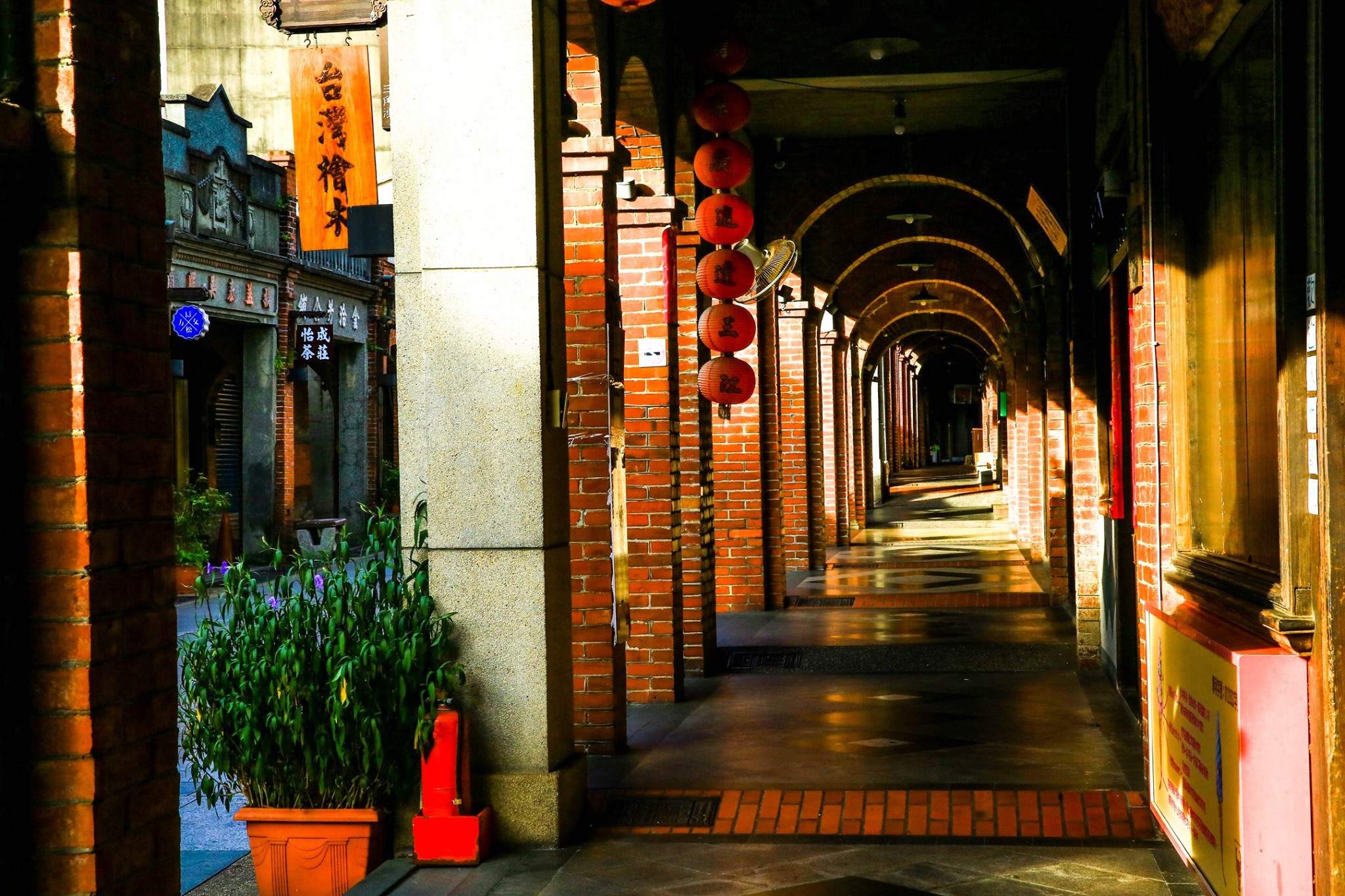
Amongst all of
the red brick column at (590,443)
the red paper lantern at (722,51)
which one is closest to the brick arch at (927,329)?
the red paper lantern at (722,51)

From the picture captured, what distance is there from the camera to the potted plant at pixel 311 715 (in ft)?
14.8

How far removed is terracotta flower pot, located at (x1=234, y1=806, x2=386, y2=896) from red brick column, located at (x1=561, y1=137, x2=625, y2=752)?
1.78 meters

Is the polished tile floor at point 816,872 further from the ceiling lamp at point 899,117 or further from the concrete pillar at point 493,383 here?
the ceiling lamp at point 899,117

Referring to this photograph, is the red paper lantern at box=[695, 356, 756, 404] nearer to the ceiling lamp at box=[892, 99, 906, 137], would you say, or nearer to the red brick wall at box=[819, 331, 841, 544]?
the ceiling lamp at box=[892, 99, 906, 137]

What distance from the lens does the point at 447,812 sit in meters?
4.78

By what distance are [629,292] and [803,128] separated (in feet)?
16.9

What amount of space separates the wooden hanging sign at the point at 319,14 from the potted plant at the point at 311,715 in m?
2.58

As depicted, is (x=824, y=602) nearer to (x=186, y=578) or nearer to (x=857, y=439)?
(x=186, y=578)

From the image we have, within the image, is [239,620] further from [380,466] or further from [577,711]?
[380,466]

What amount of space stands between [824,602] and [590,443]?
638 cm

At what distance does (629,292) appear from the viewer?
768 cm

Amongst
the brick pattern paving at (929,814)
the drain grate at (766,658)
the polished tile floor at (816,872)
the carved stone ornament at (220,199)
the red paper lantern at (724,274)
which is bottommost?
the polished tile floor at (816,872)

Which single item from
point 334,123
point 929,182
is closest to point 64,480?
point 334,123

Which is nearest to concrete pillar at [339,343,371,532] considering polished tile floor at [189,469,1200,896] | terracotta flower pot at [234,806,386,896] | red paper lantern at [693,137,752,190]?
polished tile floor at [189,469,1200,896]
